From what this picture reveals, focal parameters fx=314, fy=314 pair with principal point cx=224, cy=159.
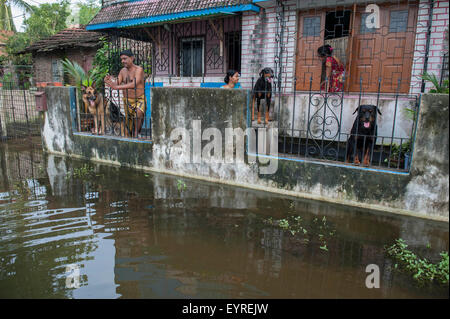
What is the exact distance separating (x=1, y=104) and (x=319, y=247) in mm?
Answer: 10638

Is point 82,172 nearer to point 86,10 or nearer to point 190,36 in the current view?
point 190,36

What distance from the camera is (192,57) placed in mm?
10625

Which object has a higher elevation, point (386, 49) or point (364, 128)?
point (386, 49)

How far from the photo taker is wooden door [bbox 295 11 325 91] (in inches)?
286

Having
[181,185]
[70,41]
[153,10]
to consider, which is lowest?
[181,185]

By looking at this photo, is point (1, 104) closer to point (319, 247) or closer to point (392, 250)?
point (319, 247)

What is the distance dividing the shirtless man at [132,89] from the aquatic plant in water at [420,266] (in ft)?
16.8

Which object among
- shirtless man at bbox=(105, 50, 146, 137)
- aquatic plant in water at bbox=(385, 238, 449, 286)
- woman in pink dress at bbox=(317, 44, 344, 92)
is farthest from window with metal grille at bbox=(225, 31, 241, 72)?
aquatic plant in water at bbox=(385, 238, 449, 286)

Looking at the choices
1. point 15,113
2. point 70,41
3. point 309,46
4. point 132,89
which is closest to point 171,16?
point 132,89

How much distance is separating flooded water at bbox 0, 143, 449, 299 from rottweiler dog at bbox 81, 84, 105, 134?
7.17 feet

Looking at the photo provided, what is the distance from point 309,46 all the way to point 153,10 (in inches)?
189

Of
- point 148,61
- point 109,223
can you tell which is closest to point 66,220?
point 109,223

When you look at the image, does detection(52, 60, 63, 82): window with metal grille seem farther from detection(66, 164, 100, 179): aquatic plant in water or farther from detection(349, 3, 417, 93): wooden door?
detection(349, 3, 417, 93): wooden door

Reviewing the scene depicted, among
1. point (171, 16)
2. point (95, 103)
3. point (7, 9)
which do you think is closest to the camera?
point (95, 103)
